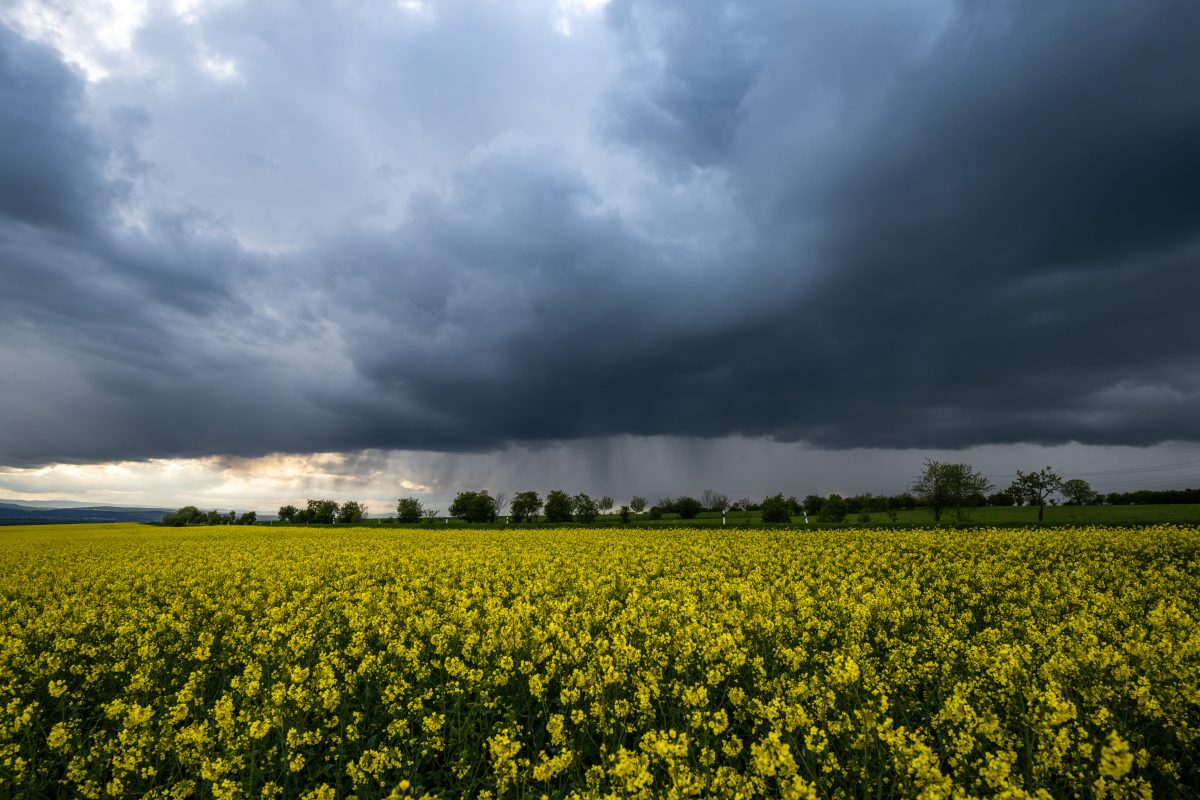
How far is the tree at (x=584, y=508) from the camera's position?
313ft

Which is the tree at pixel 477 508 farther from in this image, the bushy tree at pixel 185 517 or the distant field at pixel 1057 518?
the bushy tree at pixel 185 517

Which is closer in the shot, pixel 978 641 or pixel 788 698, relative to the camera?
pixel 788 698

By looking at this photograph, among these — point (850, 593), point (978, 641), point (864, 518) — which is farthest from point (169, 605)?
point (864, 518)

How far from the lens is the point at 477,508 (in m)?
105

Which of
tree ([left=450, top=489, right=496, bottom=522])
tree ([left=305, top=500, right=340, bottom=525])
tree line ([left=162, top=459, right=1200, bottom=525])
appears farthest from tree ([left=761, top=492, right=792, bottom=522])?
tree ([left=305, top=500, right=340, bottom=525])

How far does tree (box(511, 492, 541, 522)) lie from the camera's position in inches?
3994

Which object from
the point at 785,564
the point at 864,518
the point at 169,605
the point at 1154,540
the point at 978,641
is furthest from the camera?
the point at 864,518

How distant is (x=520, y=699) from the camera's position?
356 inches

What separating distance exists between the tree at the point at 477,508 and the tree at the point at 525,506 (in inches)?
216

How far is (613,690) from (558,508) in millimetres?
90000

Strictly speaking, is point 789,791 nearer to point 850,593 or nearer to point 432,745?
point 432,745

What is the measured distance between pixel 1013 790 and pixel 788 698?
118 inches

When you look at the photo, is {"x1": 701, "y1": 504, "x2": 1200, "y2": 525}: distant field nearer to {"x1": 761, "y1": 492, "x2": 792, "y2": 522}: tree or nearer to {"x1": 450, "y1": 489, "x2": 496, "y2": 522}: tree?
{"x1": 761, "y1": 492, "x2": 792, "y2": 522}: tree

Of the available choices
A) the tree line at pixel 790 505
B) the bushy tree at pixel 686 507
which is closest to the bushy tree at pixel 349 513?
the tree line at pixel 790 505
